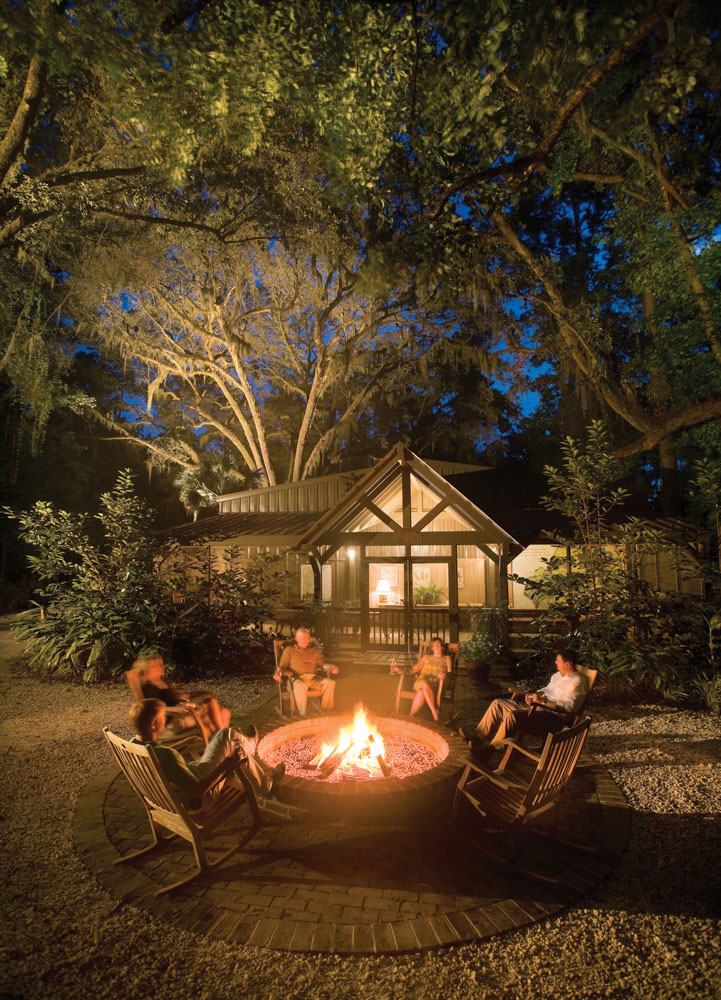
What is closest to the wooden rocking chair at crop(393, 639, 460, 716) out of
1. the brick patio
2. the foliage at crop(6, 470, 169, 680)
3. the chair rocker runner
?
the brick patio

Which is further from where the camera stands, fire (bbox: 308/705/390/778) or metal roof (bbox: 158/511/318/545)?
metal roof (bbox: 158/511/318/545)

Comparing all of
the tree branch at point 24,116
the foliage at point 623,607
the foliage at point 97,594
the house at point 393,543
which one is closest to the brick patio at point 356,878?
the foliage at point 623,607

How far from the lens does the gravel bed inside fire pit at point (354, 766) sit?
191 inches

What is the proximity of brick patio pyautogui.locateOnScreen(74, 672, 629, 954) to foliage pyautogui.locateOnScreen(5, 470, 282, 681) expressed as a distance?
17.6 ft

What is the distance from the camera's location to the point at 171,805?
3596mm

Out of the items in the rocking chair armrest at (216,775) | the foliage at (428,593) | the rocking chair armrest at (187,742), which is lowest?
the rocking chair armrest at (187,742)

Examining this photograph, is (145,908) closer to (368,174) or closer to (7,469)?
(368,174)

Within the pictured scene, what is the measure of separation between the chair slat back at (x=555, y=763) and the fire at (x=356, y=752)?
4.87 ft

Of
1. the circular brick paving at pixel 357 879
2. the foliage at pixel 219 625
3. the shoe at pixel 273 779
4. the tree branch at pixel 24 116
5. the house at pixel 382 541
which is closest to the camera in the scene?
the circular brick paving at pixel 357 879

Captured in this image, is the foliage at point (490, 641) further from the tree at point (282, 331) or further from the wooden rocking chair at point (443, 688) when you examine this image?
the tree at point (282, 331)

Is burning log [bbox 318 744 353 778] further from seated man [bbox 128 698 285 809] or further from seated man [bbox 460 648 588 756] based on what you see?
seated man [bbox 460 648 588 756]

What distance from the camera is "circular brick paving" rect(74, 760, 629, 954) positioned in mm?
3088

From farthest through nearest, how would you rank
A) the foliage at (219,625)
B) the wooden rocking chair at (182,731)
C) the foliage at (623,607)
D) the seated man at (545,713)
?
the foliage at (219,625) → the foliage at (623,607) → the seated man at (545,713) → the wooden rocking chair at (182,731)

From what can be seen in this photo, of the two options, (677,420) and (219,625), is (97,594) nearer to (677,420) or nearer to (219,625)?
(219,625)
